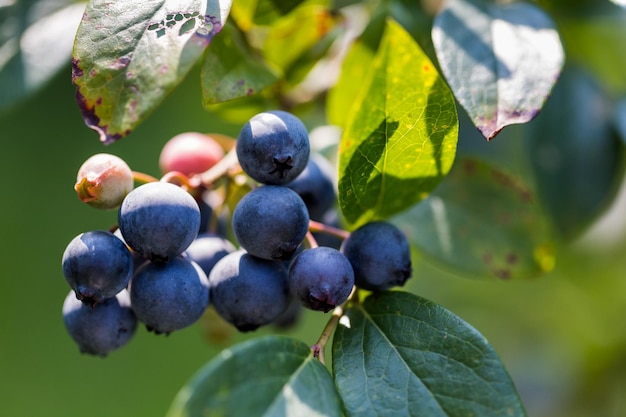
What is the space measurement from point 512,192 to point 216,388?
77 centimetres

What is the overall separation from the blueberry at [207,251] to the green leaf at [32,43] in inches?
18.6

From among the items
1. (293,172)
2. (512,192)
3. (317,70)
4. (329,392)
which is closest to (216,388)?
(329,392)

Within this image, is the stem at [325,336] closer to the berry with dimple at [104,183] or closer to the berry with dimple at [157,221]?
the berry with dimple at [157,221]

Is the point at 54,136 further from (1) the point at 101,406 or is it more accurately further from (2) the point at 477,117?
(2) the point at 477,117

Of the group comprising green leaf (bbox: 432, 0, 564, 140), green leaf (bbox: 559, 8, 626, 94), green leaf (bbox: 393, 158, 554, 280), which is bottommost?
green leaf (bbox: 393, 158, 554, 280)

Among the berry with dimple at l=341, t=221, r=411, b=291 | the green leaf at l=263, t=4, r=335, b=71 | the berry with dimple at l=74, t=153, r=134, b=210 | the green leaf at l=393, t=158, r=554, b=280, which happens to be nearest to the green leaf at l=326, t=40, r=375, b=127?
the green leaf at l=263, t=4, r=335, b=71

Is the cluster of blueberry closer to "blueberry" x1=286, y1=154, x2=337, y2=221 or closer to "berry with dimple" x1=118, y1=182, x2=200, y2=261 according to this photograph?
"berry with dimple" x1=118, y1=182, x2=200, y2=261

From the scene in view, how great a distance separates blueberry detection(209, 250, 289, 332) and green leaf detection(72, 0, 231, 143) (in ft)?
0.72

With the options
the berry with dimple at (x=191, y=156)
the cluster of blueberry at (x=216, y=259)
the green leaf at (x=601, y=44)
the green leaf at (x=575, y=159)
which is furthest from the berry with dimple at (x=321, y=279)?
the green leaf at (x=601, y=44)

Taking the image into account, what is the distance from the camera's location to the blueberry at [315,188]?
1.03 meters

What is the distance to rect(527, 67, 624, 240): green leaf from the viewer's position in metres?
1.42

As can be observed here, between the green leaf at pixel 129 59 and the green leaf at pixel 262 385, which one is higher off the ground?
the green leaf at pixel 129 59

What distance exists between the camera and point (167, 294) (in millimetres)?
837

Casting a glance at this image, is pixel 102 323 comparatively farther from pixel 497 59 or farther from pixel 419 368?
pixel 497 59
